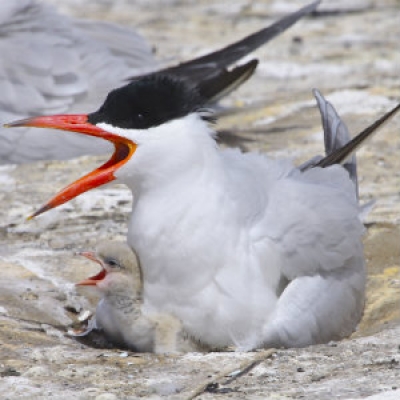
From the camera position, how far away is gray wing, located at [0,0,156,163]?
708cm

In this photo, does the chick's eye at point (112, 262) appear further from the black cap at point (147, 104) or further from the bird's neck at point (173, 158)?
the black cap at point (147, 104)

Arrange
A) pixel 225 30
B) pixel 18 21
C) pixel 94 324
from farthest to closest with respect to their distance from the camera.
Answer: pixel 225 30 → pixel 18 21 → pixel 94 324

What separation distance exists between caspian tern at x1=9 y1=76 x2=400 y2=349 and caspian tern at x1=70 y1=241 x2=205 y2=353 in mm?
39

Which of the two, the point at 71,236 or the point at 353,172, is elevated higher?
the point at 353,172

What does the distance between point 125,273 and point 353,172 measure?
4.80ft

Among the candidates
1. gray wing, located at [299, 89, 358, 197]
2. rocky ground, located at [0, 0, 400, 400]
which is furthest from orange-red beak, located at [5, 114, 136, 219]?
gray wing, located at [299, 89, 358, 197]

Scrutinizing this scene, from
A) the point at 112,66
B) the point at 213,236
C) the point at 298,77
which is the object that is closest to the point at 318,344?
the point at 213,236

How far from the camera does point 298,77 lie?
8.78 metres

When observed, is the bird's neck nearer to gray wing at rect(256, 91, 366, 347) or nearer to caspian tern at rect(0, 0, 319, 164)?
gray wing at rect(256, 91, 366, 347)

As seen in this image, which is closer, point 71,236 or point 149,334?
point 149,334

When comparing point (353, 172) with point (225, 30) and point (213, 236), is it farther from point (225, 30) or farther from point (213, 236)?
point (225, 30)

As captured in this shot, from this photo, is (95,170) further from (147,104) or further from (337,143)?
(337,143)

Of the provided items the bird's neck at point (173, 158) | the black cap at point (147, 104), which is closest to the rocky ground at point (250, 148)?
the bird's neck at point (173, 158)

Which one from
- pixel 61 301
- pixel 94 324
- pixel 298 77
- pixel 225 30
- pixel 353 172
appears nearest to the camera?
pixel 94 324
